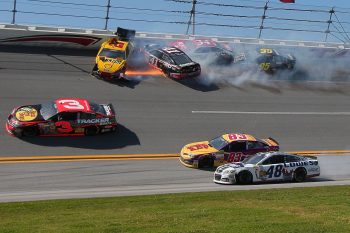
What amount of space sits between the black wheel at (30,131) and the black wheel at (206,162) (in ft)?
19.7

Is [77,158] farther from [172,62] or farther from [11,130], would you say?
[172,62]

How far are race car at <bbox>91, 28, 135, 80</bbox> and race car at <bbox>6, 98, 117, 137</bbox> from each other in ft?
15.4

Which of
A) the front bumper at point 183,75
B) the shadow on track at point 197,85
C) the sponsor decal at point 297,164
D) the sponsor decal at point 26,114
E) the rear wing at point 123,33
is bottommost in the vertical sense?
the sponsor decal at point 26,114

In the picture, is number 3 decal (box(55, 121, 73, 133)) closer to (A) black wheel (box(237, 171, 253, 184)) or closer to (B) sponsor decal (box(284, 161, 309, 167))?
(A) black wheel (box(237, 171, 253, 184))

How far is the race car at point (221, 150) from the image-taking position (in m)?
20.9

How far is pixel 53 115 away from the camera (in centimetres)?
2186

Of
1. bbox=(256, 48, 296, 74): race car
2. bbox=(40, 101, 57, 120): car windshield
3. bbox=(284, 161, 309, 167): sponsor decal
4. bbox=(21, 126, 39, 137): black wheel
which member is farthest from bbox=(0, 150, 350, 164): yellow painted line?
bbox=(256, 48, 296, 74): race car

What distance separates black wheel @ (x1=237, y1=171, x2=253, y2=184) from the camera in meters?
19.6

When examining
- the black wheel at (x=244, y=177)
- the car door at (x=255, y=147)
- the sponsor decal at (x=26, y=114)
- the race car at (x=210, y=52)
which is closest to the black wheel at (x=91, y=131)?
the sponsor decal at (x=26, y=114)

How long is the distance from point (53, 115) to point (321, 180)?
9.79 meters

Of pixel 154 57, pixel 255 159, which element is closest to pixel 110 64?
pixel 154 57

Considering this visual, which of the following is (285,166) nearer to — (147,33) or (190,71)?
(190,71)

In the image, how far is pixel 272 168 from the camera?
20.0 meters

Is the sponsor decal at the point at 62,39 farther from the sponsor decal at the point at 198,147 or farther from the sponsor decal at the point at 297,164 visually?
the sponsor decal at the point at 297,164
